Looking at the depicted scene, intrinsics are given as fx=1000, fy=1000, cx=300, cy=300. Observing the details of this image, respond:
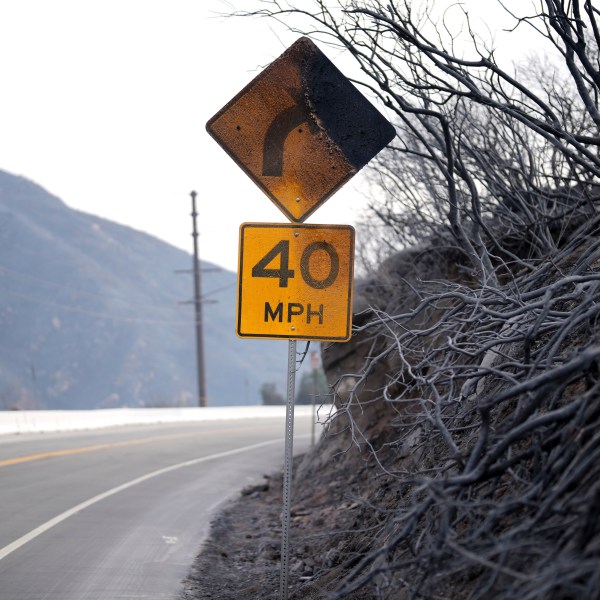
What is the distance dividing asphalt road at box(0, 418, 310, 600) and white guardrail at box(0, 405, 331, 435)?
7.56 ft

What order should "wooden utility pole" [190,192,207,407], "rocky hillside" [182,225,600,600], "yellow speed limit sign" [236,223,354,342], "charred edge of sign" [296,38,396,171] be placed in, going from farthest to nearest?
"wooden utility pole" [190,192,207,407] → "charred edge of sign" [296,38,396,171] → "yellow speed limit sign" [236,223,354,342] → "rocky hillside" [182,225,600,600]

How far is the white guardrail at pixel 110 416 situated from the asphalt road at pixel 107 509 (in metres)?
2.30

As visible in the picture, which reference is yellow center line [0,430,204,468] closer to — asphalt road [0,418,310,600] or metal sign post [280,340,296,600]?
asphalt road [0,418,310,600]

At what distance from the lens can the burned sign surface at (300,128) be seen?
5.59 metres

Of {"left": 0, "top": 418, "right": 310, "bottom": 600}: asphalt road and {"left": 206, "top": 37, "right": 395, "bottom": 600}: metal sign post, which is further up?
{"left": 206, "top": 37, "right": 395, "bottom": 600}: metal sign post

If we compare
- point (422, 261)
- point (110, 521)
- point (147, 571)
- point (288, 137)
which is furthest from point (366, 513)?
point (422, 261)

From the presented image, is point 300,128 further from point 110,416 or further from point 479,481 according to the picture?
point 110,416

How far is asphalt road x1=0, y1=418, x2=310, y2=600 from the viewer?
7664mm

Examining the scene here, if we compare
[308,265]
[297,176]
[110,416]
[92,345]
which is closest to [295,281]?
[308,265]

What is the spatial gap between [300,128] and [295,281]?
866mm

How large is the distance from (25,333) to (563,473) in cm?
16698

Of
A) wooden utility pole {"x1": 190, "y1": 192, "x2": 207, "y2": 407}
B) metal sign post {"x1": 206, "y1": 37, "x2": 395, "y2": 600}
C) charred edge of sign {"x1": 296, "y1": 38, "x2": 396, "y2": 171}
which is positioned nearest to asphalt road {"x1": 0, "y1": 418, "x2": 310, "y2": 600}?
metal sign post {"x1": 206, "y1": 37, "x2": 395, "y2": 600}

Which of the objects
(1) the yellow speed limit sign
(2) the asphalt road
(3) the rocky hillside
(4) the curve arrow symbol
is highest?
(4) the curve arrow symbol

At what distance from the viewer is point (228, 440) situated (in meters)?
27.2
